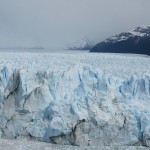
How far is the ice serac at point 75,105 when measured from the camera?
9.70 meters

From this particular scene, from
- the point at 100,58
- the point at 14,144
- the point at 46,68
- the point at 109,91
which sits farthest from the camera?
the point at 100,58

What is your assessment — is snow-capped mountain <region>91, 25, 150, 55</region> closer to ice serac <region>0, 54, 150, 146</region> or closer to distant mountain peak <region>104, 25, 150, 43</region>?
distant mountain peak <region>104, 25, 150, 43</region>

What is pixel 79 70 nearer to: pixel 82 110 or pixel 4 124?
pixel 82 110

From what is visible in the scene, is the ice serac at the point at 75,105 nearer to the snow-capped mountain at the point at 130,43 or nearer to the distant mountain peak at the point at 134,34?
the snow-capped mountain at the point at 130,43

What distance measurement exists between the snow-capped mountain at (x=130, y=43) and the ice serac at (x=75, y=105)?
10769 millimetres

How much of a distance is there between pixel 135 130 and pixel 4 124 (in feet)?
11.0

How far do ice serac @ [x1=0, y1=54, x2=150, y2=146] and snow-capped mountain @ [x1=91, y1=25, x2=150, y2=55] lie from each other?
10.8 meters

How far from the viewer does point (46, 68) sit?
11016 millimetres

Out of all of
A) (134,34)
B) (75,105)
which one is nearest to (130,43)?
(134,34)

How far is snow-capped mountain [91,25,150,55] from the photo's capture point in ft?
73.8

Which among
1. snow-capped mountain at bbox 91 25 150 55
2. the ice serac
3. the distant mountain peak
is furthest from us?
the distant mountain peak

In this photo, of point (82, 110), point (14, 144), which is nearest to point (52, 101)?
point (82, 110)

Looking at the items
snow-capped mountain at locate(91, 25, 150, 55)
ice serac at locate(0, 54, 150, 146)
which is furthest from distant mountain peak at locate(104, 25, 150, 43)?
ice serac at locate(0, 54, 150, 146)

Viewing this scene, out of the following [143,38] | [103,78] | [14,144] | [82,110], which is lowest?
[14,144]
